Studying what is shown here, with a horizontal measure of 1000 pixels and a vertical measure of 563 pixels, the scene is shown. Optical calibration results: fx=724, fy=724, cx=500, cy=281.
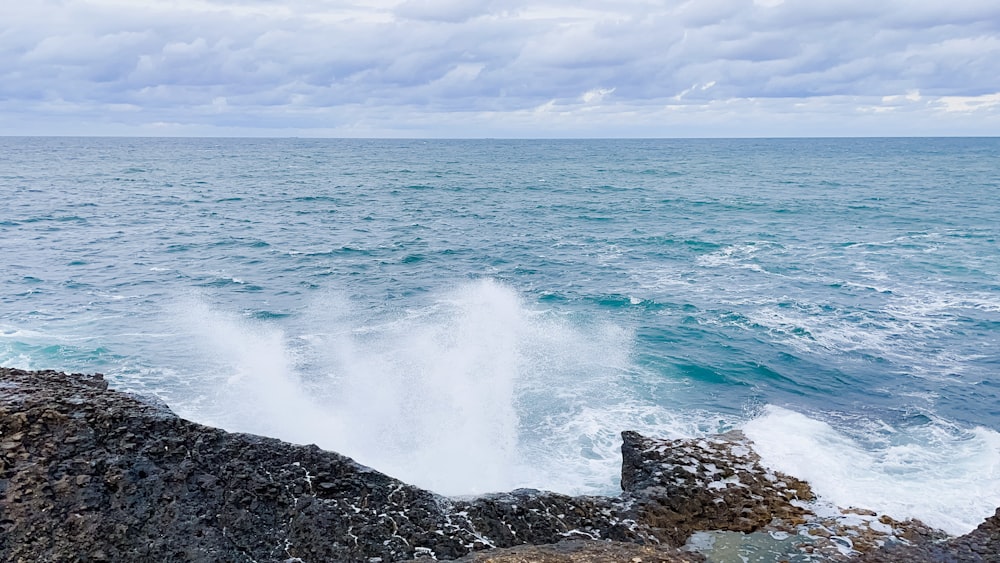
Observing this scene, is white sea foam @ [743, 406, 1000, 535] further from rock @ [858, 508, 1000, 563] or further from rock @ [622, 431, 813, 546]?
rock @ [858, 508, 1000, 563]

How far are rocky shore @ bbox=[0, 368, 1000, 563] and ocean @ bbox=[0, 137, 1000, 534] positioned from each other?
230 centimetres

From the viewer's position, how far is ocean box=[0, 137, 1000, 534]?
21688 millimetres

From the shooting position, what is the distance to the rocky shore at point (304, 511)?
1361 centimetres

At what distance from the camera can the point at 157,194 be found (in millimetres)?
83562

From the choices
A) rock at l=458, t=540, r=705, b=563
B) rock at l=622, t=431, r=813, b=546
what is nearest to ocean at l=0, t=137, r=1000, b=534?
rock at l=622, t=431, r=813, b=546

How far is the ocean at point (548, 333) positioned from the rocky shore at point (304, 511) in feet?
7.54

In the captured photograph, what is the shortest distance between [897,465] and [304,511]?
16.0 metres

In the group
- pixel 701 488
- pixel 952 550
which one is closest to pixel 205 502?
pixel 701 488

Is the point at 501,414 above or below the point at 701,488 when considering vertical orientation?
below

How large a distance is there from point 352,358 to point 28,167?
11952 centimetres

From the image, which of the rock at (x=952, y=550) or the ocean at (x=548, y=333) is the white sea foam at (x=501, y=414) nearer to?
the ocean at (x=548, y=333)

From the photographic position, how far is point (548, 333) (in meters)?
32.0

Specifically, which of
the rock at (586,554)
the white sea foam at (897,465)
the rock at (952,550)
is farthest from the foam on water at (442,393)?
the rock at (952,550)

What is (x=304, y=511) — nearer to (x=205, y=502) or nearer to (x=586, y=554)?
(x=205, y=502)
